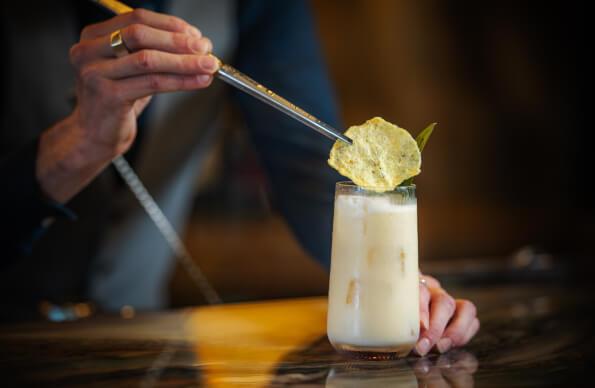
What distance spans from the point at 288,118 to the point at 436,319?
2.49 feet


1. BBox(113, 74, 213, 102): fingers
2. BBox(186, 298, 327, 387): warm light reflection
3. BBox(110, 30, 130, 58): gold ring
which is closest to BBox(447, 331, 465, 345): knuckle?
BBox(186, 298, 327, 387): warm light reflection

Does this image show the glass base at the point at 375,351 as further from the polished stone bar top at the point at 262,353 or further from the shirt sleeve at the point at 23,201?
the shirt sleeve at the point at 23,201

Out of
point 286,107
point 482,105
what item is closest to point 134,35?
point 286,107

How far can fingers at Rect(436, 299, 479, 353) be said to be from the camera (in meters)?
0.94

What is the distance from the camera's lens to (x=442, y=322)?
0.94 meters

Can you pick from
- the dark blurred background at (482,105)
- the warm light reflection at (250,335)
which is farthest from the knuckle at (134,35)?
the dark blurred background at (482,105)

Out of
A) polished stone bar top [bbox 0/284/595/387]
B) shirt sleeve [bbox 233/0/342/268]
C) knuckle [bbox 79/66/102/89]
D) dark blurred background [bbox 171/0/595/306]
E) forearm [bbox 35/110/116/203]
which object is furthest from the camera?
dark blurred background [bbox 171/0/595/306]

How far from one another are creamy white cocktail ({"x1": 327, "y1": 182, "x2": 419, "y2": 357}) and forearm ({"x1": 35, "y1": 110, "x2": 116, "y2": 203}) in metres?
0.43

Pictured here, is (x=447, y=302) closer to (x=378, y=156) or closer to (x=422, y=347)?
(x=422, y=347)

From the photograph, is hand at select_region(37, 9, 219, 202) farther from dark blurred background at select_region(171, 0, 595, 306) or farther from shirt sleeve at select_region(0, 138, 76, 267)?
dark blurred background at select_region(171, 0, 595, 306)

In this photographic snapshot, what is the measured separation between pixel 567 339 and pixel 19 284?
1.19m

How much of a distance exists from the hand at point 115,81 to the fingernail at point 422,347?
0.39m

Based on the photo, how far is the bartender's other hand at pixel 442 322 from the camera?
0.92 metres

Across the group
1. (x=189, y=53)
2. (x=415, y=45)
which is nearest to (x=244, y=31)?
(x=189, y=53)
